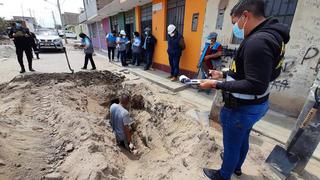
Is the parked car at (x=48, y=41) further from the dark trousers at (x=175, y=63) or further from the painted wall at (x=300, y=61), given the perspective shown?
the painted wall at (x=300, y=61)

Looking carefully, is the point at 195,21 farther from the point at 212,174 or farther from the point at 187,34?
the point at 212,174

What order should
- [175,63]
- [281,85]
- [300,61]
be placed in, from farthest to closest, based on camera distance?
[175,63], [281,85], [300,61]

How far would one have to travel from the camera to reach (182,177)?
1896mm

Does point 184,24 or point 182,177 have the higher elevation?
point 184,24

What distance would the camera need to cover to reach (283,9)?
3.37m

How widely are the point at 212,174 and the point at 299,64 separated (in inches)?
112

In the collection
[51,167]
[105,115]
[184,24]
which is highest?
[184,24]

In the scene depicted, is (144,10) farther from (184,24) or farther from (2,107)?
(2,107)

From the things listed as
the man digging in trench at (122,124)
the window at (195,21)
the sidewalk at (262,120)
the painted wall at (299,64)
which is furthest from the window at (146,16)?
the painted wall at (299,64)

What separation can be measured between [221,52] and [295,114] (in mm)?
2011

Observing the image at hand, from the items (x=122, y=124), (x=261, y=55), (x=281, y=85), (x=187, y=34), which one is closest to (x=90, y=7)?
(x=187, y=34)

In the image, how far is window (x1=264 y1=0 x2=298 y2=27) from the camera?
3.24m

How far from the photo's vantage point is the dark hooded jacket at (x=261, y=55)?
44.7 inches

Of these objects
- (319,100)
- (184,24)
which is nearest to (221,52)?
(184,24)
